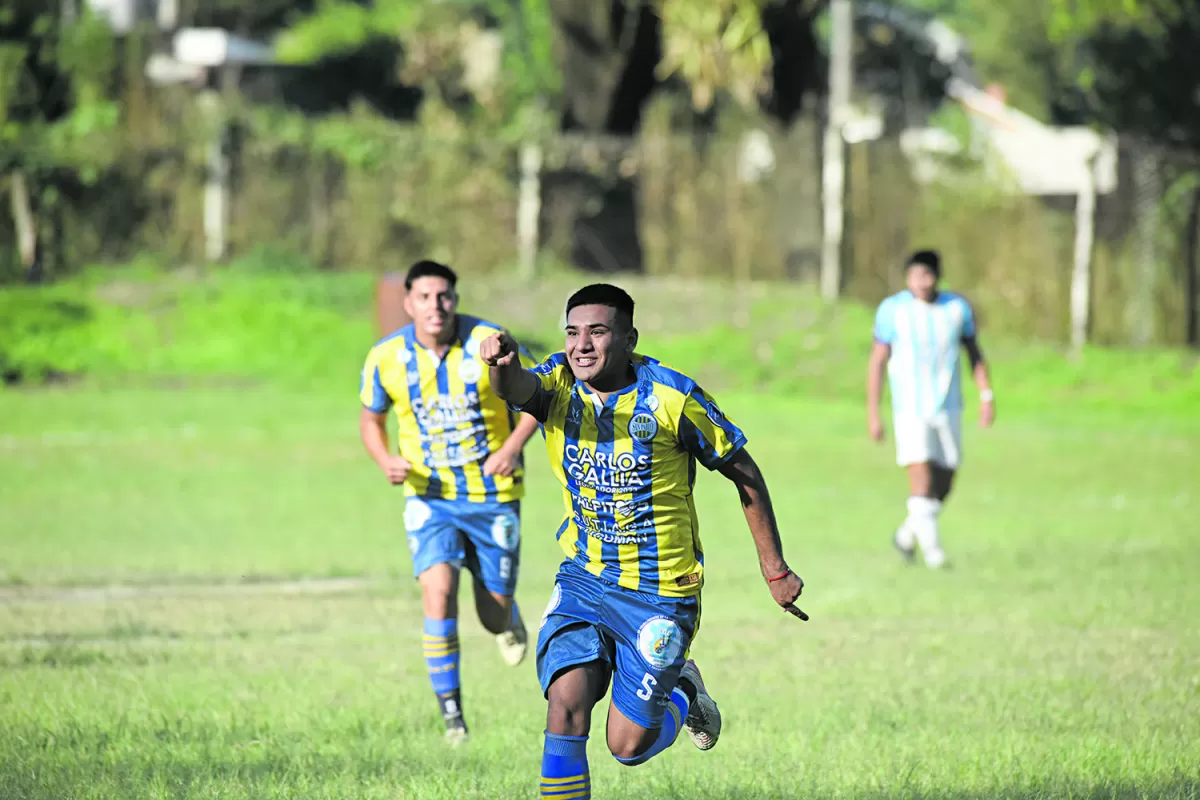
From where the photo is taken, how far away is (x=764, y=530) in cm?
629

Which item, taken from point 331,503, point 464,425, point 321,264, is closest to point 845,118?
point 321,264

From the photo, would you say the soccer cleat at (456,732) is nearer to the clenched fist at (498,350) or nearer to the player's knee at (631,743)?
the player's knee at (631,743)

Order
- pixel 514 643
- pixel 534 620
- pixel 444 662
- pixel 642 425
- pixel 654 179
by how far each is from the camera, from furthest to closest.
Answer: pixel 654 179 < pixel 534 620 < pixel 514 643 < pixel 444 662 < pixel 642 425

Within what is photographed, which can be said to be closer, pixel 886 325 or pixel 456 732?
pixel 456 732

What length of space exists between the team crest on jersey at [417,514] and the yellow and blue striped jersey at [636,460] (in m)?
2.43

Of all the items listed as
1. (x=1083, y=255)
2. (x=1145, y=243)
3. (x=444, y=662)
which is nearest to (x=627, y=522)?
(x=444, y=662)

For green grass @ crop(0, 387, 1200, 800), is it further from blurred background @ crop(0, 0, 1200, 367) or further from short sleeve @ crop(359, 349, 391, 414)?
blurred background @ crop(0, 0, 1200, 367)

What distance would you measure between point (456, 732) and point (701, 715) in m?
1.76

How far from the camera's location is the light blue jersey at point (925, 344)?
13.5 m

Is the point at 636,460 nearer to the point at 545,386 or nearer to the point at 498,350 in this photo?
the point at 545,386

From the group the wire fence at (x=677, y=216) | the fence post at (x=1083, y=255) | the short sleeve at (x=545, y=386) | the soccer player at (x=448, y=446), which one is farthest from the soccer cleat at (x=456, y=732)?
the wire fence at (x=677, y=216)

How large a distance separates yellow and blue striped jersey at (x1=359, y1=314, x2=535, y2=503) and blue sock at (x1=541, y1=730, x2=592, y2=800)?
2.90 meters

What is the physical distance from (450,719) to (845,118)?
2079 centimetres

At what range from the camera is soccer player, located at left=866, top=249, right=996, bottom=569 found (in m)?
13.5
